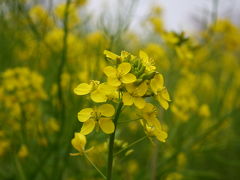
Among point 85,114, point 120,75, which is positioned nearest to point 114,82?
point 120,75

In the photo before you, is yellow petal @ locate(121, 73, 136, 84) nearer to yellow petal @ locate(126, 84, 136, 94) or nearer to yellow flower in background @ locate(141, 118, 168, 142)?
yellow petal @ locate(126, 84, 136, 94)

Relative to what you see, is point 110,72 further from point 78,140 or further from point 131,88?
point 78,140

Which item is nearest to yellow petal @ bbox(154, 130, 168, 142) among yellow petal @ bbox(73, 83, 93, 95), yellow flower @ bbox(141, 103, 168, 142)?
yellow flower @ bbox(141, 103, 168, 142)

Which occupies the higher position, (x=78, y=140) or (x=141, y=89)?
(x=141, y=89)

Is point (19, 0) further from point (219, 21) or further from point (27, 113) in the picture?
point (219, 21)

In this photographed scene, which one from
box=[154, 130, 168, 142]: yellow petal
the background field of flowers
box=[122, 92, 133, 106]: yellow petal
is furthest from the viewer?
the background field of flowers
